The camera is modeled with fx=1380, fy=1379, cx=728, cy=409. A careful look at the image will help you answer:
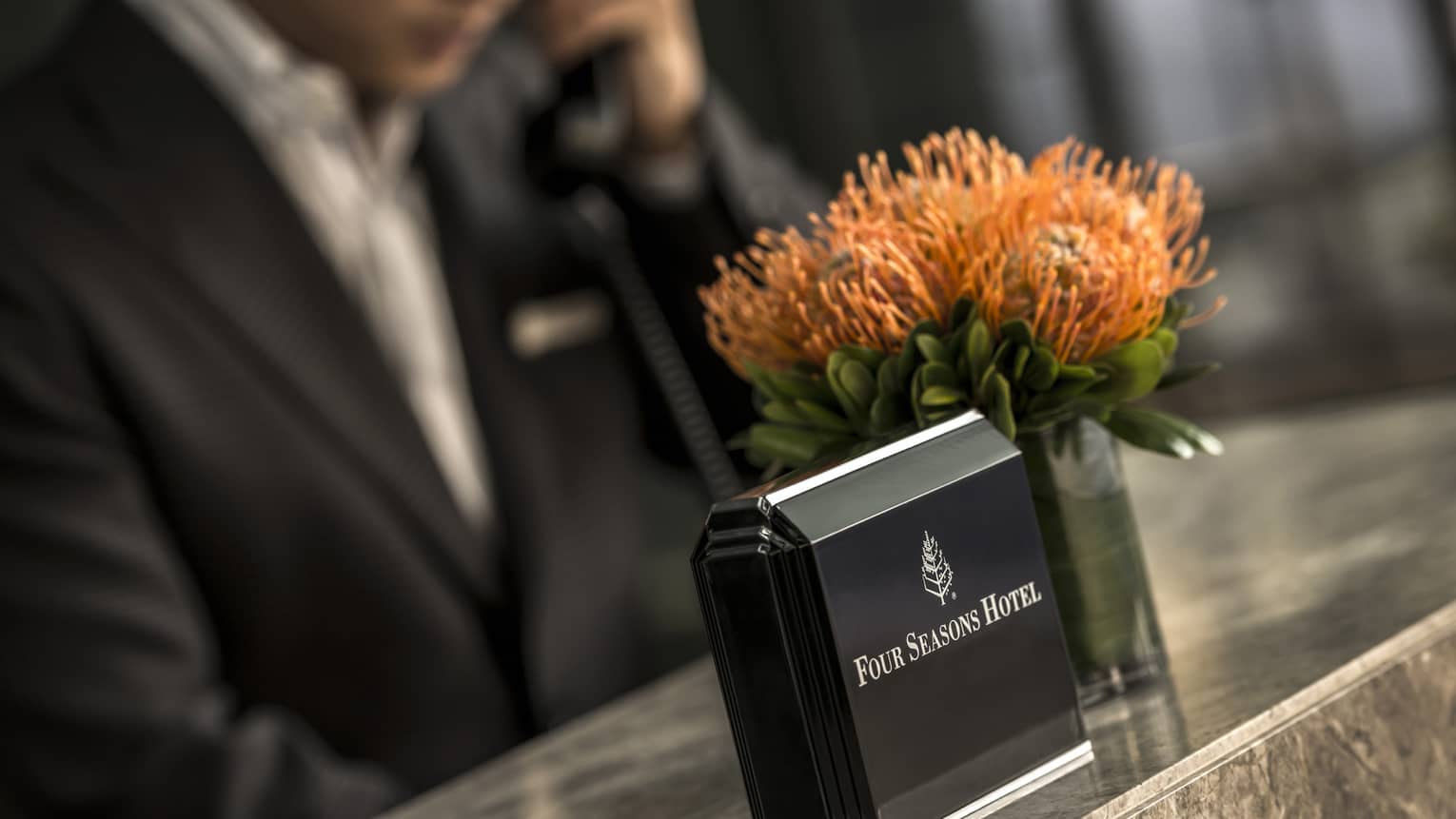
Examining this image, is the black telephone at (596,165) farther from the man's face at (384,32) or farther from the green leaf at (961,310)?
the green leaf at (961,310)

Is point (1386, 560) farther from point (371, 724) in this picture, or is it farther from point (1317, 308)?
point (1317, 308)

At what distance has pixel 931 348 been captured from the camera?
59cm

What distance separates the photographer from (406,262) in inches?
64.2

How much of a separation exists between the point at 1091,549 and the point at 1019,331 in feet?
0.38

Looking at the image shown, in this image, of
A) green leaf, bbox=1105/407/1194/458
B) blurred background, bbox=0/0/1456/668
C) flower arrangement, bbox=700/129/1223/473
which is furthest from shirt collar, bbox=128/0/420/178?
blurred background, bbox=0/0/1456/668

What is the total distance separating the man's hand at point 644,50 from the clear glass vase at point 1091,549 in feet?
4.08

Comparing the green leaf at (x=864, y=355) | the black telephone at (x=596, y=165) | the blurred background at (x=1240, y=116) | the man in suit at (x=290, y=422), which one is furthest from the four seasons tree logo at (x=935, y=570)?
the blurred background at (x=1240, y=116)

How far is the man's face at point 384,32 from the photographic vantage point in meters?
1.53

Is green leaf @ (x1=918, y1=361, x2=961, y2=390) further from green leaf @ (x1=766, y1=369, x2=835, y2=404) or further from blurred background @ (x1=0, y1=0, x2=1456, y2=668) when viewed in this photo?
blurred background @ (x1=0, y1=0, x2=1456, y2=668)

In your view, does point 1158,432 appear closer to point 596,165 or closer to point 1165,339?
point 1165,339

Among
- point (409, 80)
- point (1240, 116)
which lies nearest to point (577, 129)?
point (409, 80)

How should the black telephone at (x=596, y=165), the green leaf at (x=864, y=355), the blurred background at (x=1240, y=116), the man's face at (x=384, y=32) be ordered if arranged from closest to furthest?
1. the green leaf at (x=864, y=355)
2. the man's face at (x=384, y=32)
3. the black telephone at (x=596, y=165)
4. the blurred background at (x=1240, y=116)

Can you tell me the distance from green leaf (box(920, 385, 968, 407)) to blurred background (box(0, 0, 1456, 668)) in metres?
2.32

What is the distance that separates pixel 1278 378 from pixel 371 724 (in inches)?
96.2
